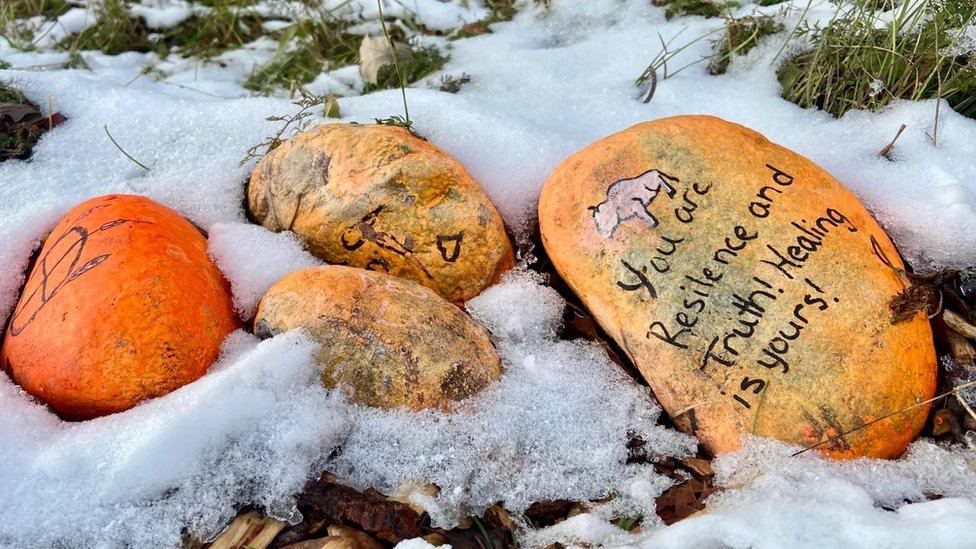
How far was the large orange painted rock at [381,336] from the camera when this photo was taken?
6.25ft

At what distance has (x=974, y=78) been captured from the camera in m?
2.49

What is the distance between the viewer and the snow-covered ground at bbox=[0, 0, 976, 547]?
65.1 inches

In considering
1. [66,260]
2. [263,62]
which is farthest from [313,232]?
[263,62]

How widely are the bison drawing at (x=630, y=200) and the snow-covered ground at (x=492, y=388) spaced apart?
0.99 feet

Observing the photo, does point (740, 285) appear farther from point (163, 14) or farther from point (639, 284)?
point (163, 14)

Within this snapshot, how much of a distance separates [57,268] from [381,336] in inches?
37.3

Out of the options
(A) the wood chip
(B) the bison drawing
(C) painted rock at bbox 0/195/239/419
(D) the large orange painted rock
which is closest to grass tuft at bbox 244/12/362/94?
(C) painted rock at bbox 0/195/239/419

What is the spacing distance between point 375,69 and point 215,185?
1.09 metres

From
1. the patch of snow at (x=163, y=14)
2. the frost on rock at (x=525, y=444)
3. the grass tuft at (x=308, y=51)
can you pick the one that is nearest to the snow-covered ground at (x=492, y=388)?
the frost on rock at (x=525, y=444)

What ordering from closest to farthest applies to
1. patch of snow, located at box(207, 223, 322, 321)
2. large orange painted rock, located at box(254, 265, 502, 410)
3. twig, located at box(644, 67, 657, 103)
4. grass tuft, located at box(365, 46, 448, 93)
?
large orange painted rock, located at box(254, 265, 502, 410) < patch of snow, located at box(207, 223, 322, 321) < twig, located at box(644, 67, 657, 103) < grass tuft, located at box(365, 46, 448, 93)

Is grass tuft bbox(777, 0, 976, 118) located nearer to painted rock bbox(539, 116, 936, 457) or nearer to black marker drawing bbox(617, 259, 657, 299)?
painted rock bbox(539, 116, 936, 457)

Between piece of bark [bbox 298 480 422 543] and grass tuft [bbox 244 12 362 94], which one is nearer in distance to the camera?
piece of bark [bbox 298 480 422 543]

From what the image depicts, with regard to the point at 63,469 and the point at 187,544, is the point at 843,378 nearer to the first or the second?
the point at 187,544

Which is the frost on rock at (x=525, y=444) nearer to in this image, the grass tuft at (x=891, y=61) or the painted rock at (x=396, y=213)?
the painted rock at (x=396, y=213)
